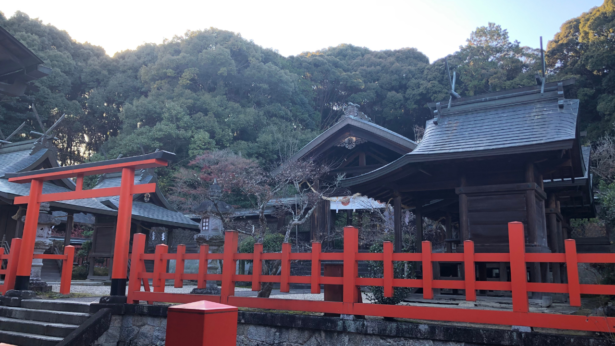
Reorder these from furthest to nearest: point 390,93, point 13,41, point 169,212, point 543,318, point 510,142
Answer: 1. point 390,93
2. point 169,212
3. point 510,142
4. point 13,41
5. point 543,318

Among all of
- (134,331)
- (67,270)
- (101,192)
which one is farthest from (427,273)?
(67,270)

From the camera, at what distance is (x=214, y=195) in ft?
47.2

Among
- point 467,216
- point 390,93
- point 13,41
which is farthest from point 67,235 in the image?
point 390,93

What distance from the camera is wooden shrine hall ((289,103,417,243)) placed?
18.1m

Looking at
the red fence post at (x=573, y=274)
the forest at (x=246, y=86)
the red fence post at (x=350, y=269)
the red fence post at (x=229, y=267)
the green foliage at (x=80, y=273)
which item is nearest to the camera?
the red fence post at (x=573, y=274)

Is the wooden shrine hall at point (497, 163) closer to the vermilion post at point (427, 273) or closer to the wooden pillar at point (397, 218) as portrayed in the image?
the wooden pillar at point (397, 218)

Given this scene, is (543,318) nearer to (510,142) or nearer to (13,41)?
(510,142)

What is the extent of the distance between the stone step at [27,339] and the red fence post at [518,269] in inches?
260

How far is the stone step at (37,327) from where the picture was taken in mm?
6797

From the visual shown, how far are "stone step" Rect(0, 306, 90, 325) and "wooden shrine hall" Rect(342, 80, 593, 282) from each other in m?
6.37

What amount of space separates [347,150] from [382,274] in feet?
38.3

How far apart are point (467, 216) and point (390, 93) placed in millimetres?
29391

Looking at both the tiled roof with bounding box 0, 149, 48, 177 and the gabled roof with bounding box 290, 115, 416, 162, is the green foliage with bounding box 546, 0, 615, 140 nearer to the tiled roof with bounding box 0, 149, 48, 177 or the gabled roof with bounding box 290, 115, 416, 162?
the gabled roof with bounding box 290, 115, 416, 162

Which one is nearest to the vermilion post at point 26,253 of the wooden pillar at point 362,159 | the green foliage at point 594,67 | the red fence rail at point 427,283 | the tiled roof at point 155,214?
the red fence rail at point 427,283
